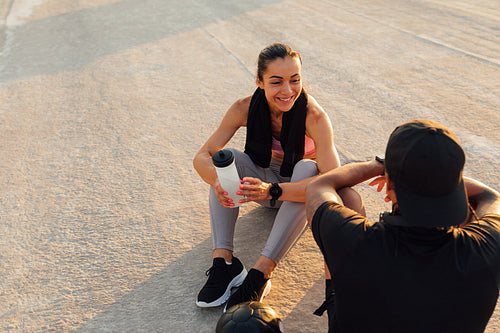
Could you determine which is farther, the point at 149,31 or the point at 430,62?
the point at 149,31

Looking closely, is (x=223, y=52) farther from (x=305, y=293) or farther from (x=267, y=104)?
(x=305, y=293)

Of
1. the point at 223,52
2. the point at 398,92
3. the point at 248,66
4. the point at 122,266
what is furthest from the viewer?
the point at 223,52

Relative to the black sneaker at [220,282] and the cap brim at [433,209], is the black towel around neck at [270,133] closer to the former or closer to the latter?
the black sneaker at [220,282]

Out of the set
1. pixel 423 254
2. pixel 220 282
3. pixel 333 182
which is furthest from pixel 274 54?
pixel 423 254

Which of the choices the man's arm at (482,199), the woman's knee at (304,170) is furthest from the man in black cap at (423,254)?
the woman's knee at (304,170)

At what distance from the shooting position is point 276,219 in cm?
294

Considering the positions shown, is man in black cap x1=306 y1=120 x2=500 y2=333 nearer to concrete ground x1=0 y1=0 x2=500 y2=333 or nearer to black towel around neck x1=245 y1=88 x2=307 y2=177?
concrete ground x1=0 y1=0 x2=500 y2=333

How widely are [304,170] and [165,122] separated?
268 centimetres

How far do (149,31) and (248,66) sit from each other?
276cm

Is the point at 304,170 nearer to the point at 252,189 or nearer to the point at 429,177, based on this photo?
the point at 252,189

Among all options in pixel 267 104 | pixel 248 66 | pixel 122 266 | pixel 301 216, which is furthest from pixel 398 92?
pixel 122 266

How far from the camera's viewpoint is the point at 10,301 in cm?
305

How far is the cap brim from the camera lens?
1688 millimetres

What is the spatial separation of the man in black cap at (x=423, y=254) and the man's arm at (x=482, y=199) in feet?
0.87
